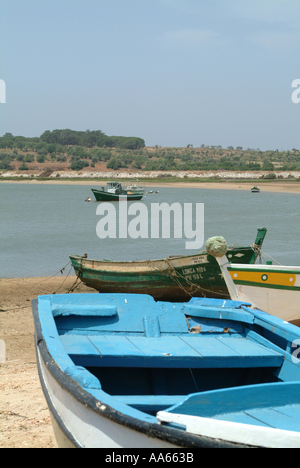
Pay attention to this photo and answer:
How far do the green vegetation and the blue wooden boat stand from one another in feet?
271

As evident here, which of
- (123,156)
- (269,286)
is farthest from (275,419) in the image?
(123,156)

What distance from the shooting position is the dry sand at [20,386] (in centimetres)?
420

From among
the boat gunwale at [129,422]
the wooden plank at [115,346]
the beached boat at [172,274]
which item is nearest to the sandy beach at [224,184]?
the beached boat at [172,274]

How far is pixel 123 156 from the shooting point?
375 ft

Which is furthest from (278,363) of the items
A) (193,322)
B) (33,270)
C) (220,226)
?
(220,226)

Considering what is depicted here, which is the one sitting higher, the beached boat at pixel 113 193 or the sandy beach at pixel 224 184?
the sandy beach at pixel 224 184

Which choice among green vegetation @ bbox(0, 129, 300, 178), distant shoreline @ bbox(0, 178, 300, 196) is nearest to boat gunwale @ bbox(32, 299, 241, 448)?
distant shoreline @ bbox(0, 178, 300, 196)

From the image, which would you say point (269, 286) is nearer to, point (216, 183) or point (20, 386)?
point (20, 386)

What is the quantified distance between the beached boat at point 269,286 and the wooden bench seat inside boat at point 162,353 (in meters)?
2.97

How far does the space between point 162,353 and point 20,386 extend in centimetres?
233

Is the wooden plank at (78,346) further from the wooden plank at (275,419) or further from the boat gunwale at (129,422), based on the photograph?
the wooden plank at (275,419)

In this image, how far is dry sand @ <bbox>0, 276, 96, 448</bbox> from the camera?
13.8ft

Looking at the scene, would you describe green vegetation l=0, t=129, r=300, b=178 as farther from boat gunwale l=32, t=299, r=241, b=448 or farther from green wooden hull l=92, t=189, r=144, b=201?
boat gunwale l=32, t=299, r=241, b=448
